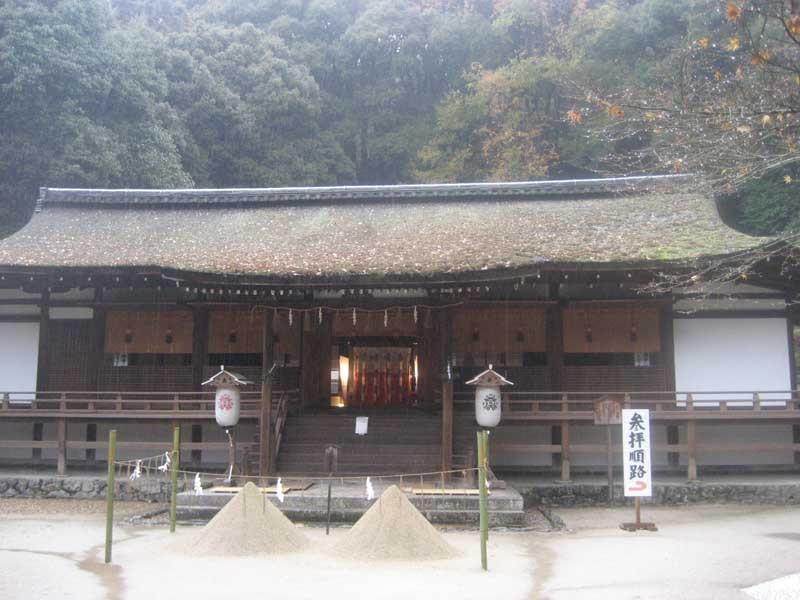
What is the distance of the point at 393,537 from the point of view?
9633 millimetres

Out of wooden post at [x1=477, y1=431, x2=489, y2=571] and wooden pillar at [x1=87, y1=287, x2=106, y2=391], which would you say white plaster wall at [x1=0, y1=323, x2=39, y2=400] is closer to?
wooden pillar at [x1=87, y1=287, x2=106, y2=391]

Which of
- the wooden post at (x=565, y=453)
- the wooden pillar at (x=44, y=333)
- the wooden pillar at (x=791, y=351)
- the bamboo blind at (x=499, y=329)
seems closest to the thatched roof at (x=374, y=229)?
the wooden pillar at (x=44, y=333)

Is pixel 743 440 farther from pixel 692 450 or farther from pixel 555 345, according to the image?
pixel 555 345

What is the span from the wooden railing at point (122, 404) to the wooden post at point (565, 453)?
574 centimetres

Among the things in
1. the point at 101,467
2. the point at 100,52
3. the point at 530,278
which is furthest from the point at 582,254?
the point at 100,52

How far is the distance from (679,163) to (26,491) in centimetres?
1380

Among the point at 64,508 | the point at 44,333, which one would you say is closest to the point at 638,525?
the point at 64,508

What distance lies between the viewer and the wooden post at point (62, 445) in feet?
51.3

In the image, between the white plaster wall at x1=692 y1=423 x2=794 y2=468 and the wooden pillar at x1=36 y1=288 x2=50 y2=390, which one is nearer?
the white plaster wall at x1=692 y1=423 x2=794 y2=468

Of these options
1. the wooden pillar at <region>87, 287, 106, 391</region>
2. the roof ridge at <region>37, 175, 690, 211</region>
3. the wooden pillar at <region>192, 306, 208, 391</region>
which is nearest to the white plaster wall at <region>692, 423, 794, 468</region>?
the roof ridge at <region>37, 175, 690, 211</region>

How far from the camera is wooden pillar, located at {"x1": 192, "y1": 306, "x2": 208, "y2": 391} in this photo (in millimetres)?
16781

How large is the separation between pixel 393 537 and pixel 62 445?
924cm

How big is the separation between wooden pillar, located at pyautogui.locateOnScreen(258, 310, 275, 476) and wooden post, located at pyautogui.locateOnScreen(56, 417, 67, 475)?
14.1 feet

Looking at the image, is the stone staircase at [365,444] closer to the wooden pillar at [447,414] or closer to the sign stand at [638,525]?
the wooden pillar at [447,414]
